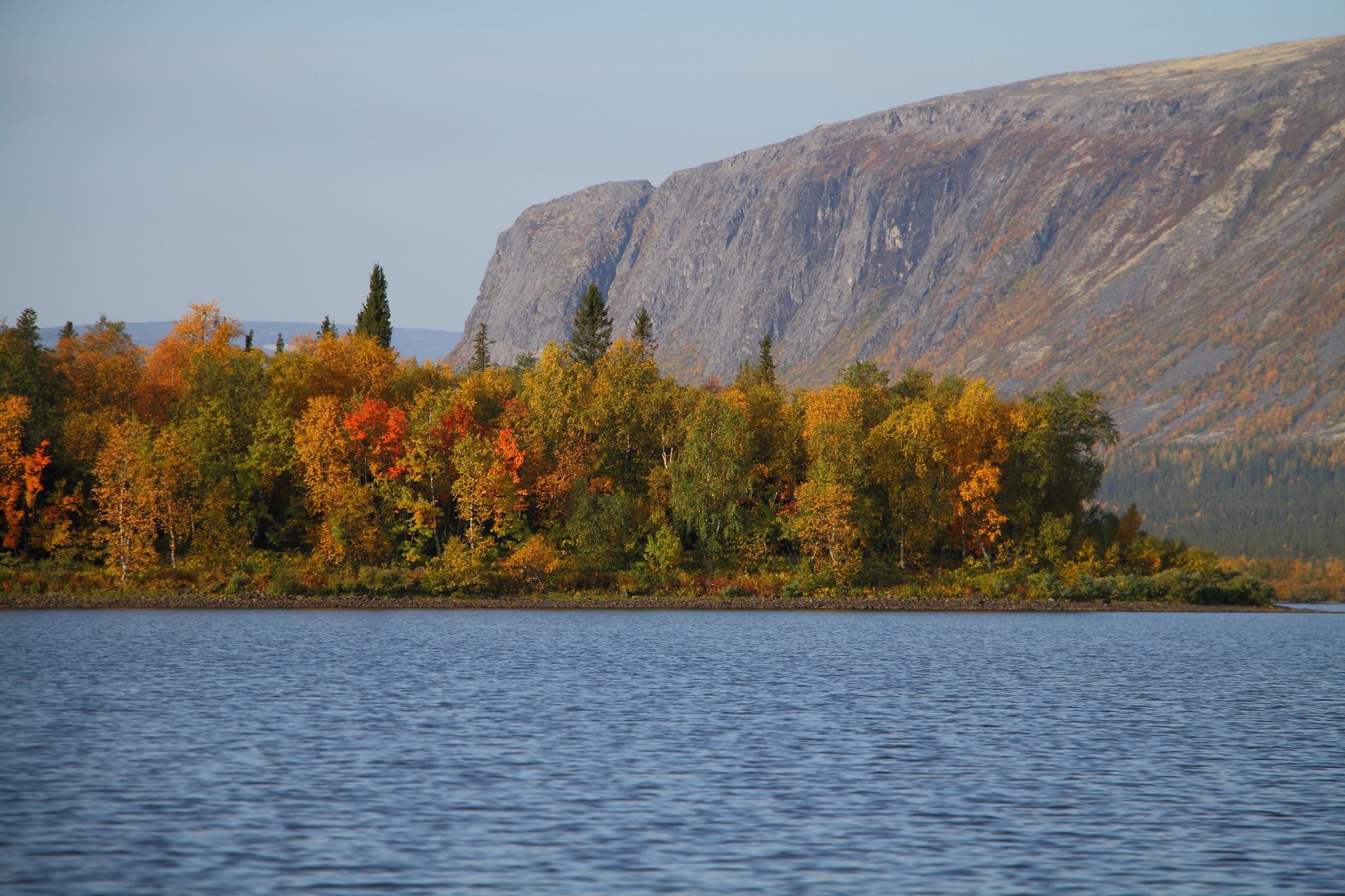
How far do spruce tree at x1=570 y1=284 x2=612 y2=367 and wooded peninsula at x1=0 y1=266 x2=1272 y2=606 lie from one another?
1336 cm

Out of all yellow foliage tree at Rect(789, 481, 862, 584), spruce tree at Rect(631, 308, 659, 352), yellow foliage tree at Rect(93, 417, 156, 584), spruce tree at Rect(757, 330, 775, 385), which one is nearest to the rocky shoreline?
yellow foliage tree at Rect(789, 481, 862, 584)

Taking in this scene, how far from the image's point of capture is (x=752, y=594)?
106000 mm

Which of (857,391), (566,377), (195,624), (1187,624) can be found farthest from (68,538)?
(1187,624)

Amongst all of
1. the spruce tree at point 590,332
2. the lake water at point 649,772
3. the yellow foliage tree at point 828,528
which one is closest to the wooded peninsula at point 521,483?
the yellow foliage tree at point 828,528

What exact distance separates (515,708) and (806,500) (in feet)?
214

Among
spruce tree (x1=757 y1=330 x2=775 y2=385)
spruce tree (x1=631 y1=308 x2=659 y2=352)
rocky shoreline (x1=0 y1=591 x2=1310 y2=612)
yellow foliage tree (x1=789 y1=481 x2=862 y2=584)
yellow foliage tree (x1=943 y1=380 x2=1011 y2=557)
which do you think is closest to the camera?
rocky shoreline (x1=0 y1=591 x2=1310 y2=612)

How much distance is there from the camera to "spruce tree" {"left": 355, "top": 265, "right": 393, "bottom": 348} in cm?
13100

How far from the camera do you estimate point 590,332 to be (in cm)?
13825

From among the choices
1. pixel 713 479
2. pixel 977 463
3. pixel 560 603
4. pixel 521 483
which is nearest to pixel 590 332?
pixel 521 483

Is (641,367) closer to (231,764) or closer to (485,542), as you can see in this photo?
(485,542)

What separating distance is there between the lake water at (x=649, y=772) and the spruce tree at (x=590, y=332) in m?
76.4

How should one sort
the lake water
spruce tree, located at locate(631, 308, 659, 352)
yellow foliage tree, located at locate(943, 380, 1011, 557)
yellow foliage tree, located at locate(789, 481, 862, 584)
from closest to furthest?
the lake water < yellow foliage tree, located at locate(789, 481, 862, 584) < yellow foliage tree, located at locate(943, 380, 1011, 557) < spruce tree, located at locate(631, 308, 659, 352)

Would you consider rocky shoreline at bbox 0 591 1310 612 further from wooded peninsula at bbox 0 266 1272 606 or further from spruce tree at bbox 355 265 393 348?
spruce tree at bbox 355 265 393 348

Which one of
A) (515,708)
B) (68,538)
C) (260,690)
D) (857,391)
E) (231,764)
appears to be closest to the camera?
(231,764)
